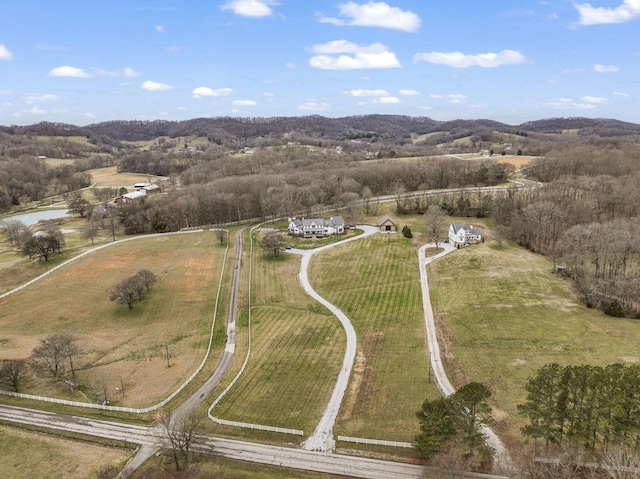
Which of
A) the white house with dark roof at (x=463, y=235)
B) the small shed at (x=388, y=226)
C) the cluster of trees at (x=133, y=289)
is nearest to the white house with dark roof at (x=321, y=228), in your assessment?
the small shed at (x=388, y=226)

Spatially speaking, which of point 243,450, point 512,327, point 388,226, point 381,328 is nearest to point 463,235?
point 388,226

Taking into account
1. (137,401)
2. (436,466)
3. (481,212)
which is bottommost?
(137,401)

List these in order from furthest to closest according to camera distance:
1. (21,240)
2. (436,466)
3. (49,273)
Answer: (21,240)
(49,273)
(436,466)

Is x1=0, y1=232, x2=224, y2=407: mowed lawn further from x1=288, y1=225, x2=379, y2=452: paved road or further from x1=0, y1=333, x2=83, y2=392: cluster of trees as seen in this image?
x1=288, y1=225, x2=379, y2=452: paved road

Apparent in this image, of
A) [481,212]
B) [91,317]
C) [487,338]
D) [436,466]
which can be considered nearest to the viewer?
[436,466]

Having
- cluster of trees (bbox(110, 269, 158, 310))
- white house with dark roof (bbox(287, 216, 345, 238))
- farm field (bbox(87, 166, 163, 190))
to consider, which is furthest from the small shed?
farm field (bbox(87, 166, 163, 190))

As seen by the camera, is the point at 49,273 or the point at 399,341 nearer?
the point at 399,341

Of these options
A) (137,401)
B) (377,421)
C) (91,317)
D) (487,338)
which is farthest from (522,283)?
(91,317)

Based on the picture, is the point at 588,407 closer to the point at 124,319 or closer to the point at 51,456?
the point at 51,456

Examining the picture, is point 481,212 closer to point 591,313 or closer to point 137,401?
point 591,313
